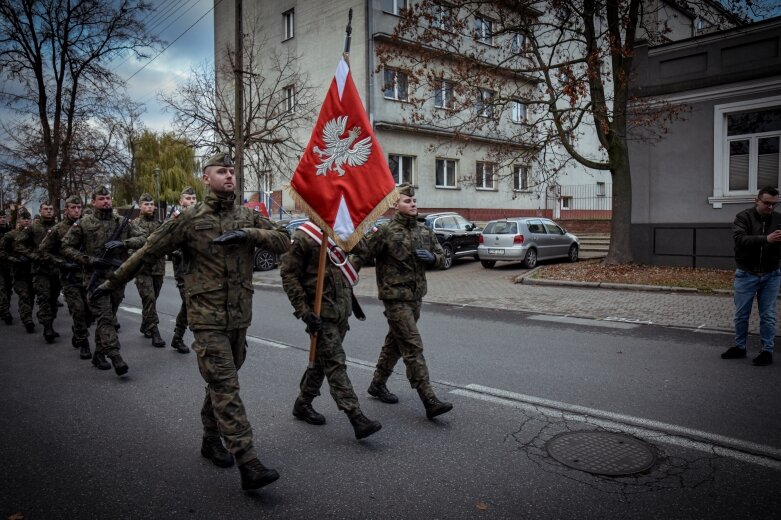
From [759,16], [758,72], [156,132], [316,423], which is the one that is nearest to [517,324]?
[316,423]

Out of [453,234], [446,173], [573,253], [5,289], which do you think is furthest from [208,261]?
[446,173]

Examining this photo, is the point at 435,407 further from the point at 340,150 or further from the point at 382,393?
the point at 340,150

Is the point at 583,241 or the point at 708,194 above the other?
the point at 708,194

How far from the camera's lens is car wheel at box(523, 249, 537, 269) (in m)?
18.3

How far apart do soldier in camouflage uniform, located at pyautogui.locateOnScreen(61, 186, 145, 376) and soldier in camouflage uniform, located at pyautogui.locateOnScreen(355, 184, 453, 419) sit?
129 inches

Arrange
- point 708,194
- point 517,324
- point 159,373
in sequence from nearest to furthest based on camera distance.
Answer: point 159,373 → point 517,324 → point 708,194

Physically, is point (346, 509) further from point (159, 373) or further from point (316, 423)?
point (159, 373)

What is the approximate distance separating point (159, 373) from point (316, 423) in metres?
2.69

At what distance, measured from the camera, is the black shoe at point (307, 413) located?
15.5 feet

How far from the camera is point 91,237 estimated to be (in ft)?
23.9

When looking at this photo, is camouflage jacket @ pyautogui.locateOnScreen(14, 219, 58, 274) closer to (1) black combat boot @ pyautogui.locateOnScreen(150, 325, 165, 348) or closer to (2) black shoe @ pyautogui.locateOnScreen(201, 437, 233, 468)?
(1) black combat boot @ pyautogui.locateOnScreen(150, 325, 165, 348)

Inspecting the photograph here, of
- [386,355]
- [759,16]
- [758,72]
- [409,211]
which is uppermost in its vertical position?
[759,16]

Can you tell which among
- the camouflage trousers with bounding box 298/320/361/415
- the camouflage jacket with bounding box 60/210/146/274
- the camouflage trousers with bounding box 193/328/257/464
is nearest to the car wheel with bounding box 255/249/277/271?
the camouflage jacket with bounding box 60/210/146/274

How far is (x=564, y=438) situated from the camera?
4285 millimetres
